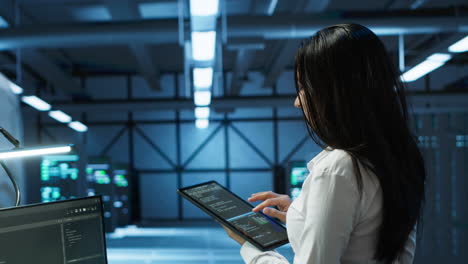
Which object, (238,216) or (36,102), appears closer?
(238,216)

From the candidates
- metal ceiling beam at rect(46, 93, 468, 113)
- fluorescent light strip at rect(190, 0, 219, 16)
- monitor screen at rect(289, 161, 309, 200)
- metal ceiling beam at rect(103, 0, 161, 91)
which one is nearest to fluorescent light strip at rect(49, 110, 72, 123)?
metal ceiling beam at rect(46, 93, 468, 113)

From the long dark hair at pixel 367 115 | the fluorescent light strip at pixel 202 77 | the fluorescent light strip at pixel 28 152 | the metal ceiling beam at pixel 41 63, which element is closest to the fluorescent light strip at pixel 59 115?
the metal ceiling beam at pixel 41 63

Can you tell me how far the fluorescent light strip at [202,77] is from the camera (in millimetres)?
4676

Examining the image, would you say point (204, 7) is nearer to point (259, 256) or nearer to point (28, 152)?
point (28, 152)

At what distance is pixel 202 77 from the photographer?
16.5 ft

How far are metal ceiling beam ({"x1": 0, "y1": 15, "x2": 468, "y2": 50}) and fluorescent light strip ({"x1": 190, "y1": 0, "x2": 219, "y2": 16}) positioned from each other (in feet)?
6.78

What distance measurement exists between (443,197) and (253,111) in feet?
19.9

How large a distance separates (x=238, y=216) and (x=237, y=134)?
1155 centimetres

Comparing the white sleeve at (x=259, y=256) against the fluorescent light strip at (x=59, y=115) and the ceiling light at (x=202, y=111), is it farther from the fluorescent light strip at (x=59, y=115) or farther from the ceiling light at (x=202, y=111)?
the ceiling light at (x=202, y=111)

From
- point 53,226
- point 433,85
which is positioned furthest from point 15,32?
point 433,85

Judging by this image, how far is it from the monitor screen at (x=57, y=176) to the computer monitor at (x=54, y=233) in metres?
8.44

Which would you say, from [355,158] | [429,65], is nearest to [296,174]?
[429,65]

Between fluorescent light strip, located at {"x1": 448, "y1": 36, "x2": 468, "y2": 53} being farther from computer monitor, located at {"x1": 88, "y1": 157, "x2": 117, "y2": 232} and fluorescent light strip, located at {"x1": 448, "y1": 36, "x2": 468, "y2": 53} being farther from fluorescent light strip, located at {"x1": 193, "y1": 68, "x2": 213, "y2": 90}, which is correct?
computer monitor, located at {"x1": 88, "y1": 157, "x2": 117, "y2": 232}

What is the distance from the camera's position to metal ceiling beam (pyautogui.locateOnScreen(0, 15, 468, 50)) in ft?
15.4
